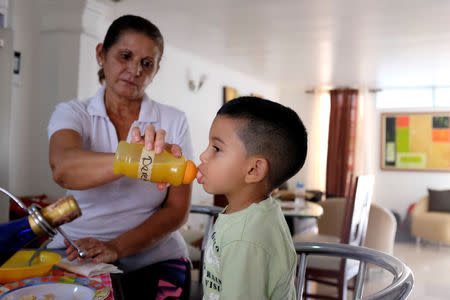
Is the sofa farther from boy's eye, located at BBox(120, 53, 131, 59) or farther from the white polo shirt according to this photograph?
boy's eye, located at BBox(120, 53, 131, 59)

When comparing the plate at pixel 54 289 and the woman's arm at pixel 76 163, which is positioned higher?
the woman's arm at pixel 76 163

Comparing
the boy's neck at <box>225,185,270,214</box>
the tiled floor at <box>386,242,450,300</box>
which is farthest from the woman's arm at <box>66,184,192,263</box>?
the tiled floor at <box>386,242,450,300</box>

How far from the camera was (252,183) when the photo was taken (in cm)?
90

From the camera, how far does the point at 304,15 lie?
399 cm

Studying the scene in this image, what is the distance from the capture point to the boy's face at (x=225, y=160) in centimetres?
89

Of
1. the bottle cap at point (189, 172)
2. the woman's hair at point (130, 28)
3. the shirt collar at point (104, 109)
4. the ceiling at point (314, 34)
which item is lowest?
the bottle cap at point (189, 172)

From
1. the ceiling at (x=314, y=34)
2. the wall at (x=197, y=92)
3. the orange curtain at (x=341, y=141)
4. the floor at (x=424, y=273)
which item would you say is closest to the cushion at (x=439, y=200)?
the floor at (x=424, y=273)

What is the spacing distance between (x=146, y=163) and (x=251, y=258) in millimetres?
297

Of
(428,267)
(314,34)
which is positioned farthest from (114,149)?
(428,267)

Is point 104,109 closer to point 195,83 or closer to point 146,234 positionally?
point 146,234

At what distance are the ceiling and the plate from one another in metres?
3.24

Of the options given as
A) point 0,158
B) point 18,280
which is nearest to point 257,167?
point 18,280

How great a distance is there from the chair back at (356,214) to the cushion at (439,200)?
4373mm

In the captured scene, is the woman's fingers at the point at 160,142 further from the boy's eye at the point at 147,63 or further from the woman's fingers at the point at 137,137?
the boy's eye at the point at 147,63
